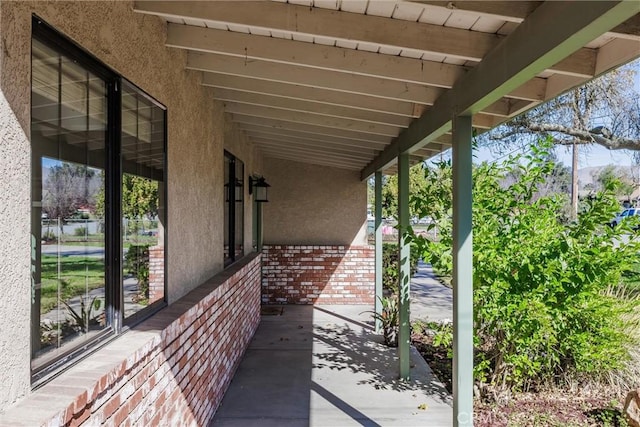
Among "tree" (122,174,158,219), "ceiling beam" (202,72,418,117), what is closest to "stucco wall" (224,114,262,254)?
"ceiling beam" (202,72,418,117)

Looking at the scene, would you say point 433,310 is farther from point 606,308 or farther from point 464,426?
point 464,426

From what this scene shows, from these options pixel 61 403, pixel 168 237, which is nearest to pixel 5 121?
pixel 61 403

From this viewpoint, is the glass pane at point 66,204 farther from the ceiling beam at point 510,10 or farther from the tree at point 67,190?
the ceiling beam at point 510,10

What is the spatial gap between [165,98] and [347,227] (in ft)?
22.4

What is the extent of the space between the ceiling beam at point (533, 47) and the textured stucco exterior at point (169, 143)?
2207mm

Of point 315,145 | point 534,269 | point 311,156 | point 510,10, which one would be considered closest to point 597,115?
point 311,156

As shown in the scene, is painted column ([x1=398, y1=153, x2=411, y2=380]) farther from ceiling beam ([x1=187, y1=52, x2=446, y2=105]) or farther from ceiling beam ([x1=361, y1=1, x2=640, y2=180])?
ceiling beam ([x1=361, y1=1, x2=640, y2=180])

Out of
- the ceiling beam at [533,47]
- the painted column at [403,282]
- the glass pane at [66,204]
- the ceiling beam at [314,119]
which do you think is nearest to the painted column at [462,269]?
the ceiling beam at [533,47]

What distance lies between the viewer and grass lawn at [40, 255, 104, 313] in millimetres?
2020

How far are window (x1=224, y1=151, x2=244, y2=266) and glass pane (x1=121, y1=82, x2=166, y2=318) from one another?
8.09ft

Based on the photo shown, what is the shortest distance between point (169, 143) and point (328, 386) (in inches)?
123

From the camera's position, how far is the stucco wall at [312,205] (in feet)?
32.4

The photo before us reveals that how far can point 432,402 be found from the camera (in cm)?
455

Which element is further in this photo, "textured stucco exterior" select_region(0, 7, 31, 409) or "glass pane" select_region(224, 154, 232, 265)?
"glass pane" select_region(224, 154, 232, 265)
